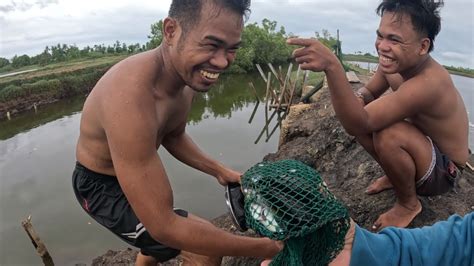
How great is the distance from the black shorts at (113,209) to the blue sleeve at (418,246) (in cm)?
131

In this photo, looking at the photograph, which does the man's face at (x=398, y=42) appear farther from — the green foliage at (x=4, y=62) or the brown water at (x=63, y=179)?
the green foliage at (x=4, y=62)

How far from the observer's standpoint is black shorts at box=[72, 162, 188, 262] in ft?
7.21

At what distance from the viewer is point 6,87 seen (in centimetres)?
1734

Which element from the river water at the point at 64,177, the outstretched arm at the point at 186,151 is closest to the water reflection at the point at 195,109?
the river water at the point at 64,177

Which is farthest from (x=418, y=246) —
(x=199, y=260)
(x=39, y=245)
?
(x=39, y=245)

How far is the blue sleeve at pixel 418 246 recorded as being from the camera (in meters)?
1.20

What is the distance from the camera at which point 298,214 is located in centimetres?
107

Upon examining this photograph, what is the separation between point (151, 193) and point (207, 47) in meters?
0.78

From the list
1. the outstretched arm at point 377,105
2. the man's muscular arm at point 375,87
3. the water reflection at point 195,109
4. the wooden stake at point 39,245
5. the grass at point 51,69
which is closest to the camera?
the outstretched arm at point 377,105

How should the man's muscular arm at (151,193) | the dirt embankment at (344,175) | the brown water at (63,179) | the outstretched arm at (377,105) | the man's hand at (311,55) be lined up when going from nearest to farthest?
1. the man's muscular arm at (151,193)
2. the man's hand at (311,55)
3. the outstretched arm at (377,105)
4. the dirt embankment at (344,175)
5. the brown water at (63,179)

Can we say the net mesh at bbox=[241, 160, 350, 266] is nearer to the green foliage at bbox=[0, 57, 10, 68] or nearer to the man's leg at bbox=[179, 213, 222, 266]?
the man's leg at bbox=[179, 213, 222, 266]

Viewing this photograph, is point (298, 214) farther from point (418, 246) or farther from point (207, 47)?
point (207, 47)

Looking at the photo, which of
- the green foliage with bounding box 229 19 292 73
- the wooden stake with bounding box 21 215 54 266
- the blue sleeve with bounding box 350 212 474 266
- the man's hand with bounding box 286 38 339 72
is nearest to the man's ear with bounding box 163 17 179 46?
the man's hand with bounding box 286 38 339 72

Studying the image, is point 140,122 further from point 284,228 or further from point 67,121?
point 67,121
